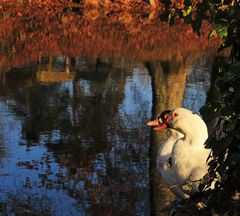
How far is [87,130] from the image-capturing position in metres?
13.2

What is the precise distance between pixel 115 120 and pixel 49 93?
3054 millimetres

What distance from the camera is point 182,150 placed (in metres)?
8.03

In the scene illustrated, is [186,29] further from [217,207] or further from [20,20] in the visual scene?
[217,207]

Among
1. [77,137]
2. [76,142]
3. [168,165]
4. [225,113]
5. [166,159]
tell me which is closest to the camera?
[225,113]

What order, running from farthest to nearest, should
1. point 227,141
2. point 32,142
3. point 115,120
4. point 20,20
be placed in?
point 20,20 < point 115,120 < point 32,142 < point 227,141

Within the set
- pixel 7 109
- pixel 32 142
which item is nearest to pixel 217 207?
pixel 32 142

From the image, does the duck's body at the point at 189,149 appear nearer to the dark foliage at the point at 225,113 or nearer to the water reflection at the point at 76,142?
the water reflection at the point at 76,142

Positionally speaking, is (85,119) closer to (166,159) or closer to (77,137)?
(77,137)

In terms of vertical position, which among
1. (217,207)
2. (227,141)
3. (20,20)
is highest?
(227,141)

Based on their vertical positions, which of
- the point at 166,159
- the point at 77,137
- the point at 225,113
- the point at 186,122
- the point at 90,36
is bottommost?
the point at 90,36

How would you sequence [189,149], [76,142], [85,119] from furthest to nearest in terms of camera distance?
[85,119], [76,142], [189,149]

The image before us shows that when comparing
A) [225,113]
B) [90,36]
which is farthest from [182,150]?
[90,36]

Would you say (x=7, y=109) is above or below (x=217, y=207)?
below

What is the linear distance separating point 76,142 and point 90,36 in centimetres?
1493
